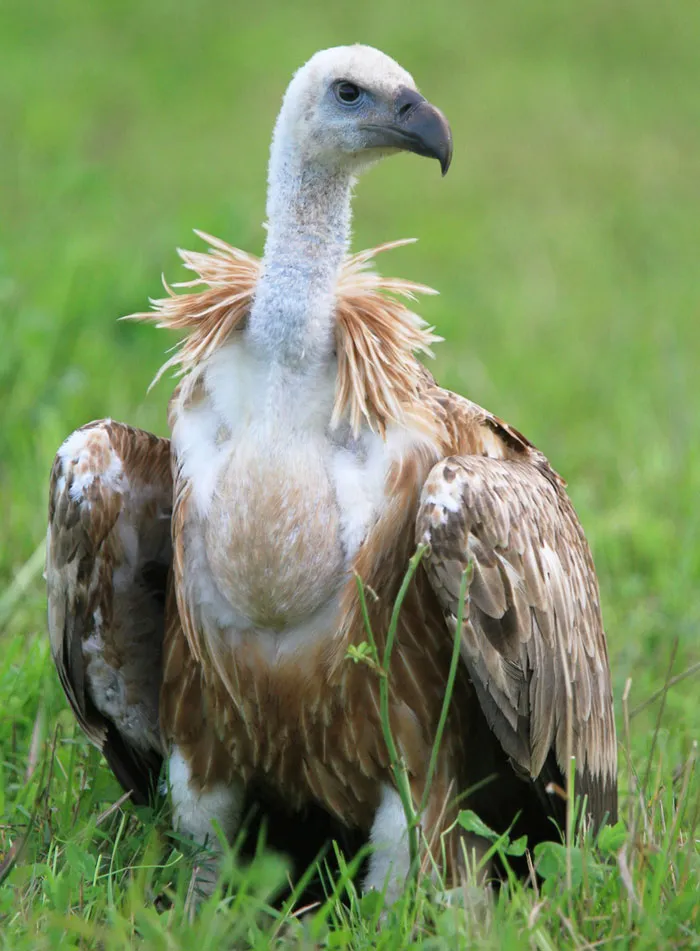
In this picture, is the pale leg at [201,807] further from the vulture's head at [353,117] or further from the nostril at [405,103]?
the nostril at [405,103]

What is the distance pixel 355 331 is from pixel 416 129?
51 cm

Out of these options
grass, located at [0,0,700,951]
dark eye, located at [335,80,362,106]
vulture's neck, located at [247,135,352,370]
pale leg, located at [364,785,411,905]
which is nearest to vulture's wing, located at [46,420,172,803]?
grass, located at [0,0,700,951]

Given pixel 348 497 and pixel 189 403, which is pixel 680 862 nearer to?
pixel 348 497

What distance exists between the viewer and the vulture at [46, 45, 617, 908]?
11.9 ft

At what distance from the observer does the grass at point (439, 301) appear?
3457 mm

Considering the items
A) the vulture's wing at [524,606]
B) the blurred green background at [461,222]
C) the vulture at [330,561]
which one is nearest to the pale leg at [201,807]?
the vulture at [330,561]

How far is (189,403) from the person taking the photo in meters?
3.87

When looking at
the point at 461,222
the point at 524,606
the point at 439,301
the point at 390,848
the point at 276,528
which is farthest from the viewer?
the point at 461,222

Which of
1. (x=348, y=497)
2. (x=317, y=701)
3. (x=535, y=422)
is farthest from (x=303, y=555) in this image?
(x=535, y=422)

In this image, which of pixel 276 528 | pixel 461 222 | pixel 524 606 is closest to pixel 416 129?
pixel 276 528

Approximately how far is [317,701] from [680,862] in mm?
962

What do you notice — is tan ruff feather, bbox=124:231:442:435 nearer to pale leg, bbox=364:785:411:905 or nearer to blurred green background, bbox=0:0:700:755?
pale leg, bbox=364:785:411:905

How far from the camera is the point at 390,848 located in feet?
12.8

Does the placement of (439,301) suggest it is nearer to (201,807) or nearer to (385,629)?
(201,807)
